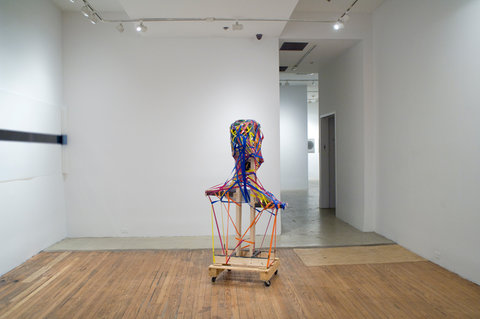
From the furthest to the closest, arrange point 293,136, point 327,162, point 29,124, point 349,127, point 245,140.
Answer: point 293,136 → point 327,162 → point 349,127 → point 29,124 → point 245,140

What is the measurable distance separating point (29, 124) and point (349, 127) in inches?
190

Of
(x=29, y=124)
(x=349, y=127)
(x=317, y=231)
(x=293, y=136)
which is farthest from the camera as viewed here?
(x=293, y=136)

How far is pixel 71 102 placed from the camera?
529cm

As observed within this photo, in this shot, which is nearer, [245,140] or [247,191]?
[245,140]

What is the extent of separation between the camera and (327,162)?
760cm

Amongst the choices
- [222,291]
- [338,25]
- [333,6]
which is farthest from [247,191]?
[333,6]

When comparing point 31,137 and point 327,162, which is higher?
point 31,137

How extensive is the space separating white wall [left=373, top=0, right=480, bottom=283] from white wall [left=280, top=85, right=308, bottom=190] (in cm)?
609

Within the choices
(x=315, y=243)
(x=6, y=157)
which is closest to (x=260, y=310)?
(x=315, y=243)

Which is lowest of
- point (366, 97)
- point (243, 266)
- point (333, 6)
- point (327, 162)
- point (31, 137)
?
point (243, 266)

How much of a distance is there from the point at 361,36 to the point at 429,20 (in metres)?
1.41

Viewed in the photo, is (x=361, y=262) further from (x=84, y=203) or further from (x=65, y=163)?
(x=65, y=163)

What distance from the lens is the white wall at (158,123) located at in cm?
530

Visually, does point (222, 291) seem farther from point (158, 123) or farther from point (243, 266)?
point (158, 123)
